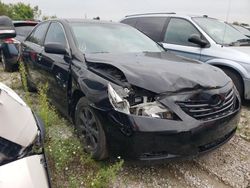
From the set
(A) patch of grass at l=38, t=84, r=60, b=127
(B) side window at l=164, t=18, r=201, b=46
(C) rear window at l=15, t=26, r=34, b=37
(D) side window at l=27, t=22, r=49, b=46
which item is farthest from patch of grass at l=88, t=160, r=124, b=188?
(C) rear window at l=15, t=26, r=34, b=37

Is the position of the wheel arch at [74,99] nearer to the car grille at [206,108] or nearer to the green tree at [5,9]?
the car grille at [206,108]

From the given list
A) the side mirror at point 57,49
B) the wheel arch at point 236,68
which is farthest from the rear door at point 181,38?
the side mirror at point 57,49

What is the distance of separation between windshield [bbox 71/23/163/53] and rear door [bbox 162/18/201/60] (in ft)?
4.36

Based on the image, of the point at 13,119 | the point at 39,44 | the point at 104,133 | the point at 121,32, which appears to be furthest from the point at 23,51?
the point at 13,119

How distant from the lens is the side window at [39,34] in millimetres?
4871

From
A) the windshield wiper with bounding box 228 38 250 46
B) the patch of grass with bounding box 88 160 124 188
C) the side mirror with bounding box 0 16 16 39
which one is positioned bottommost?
the patch of grass with bounding box 88 160 124 188

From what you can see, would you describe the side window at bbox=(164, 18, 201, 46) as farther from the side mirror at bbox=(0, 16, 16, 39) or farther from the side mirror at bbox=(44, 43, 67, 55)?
the side mirror at bbox=(0, 16, 16, 39)

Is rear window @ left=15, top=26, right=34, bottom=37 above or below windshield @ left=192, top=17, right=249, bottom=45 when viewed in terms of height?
below

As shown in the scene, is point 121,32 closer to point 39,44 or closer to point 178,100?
point 39,44

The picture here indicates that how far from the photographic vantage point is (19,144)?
1530 millimetres

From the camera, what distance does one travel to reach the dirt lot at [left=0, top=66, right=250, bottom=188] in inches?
114

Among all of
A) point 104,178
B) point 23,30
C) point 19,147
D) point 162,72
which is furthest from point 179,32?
point 19,147

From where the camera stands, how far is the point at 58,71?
3.80 m

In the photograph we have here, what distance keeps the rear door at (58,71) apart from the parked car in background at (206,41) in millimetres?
2407
